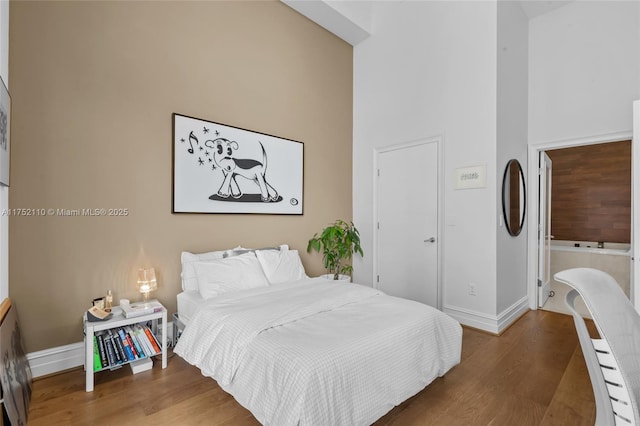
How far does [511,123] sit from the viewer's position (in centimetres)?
353

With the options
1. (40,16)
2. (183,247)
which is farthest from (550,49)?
(40,16)

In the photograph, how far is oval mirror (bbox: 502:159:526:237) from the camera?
135 inches

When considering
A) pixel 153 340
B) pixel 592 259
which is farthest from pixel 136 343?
pixel 592 259

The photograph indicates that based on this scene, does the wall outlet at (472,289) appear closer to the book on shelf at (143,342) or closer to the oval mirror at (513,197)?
the oval mirror at (513,197)

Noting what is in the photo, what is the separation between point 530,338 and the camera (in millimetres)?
3057

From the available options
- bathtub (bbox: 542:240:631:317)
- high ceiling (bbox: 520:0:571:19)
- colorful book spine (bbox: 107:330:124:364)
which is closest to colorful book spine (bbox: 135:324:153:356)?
colorful book spine (bbox: 107:330:124:364)

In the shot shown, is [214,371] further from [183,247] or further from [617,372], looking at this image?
[617,372]

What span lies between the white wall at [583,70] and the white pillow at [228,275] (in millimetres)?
3730

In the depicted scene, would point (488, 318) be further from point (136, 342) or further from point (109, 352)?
point (109, 352)

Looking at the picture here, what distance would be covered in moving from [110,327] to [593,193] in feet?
26.1

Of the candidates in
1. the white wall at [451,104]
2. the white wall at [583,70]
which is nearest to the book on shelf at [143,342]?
the white wall at [451,104]

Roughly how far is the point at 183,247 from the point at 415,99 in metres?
3.14

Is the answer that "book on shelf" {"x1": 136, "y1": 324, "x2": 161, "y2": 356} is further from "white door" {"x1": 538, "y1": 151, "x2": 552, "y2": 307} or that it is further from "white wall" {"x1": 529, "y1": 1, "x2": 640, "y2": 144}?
"white wall" {"x1": 529, "y1": 1, "x2": 640, "y2": 144}

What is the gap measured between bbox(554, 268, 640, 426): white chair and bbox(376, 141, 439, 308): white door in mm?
2595
